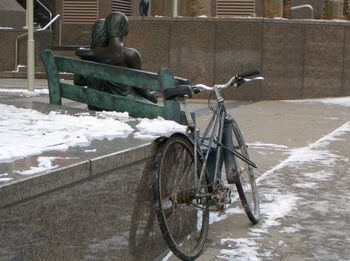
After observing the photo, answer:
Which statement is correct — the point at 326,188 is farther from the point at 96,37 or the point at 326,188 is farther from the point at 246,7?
the point at 246,7

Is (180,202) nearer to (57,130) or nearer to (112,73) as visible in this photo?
(57,130)

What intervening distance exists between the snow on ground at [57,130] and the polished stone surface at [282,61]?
31.9ft

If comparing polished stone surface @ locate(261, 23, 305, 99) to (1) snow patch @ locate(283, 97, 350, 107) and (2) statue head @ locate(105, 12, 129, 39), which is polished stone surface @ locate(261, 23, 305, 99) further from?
(2) statue head @ locate(105, 12, 129, 39)

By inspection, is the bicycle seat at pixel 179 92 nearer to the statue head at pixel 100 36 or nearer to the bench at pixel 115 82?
the bench at pixel 115 82

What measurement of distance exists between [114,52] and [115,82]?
22.6 inches

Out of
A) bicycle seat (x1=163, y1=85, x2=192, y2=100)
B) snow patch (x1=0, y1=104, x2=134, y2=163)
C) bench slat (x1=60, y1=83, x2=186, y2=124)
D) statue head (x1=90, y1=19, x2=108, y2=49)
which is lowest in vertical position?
snow patch (x1=0, y1=104, x2=134, y2=163)

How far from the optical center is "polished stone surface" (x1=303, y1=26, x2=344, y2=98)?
619 inches

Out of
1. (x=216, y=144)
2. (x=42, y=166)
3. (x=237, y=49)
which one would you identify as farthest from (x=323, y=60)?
(x=42, y=166)

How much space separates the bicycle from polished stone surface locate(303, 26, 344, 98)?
10.7m

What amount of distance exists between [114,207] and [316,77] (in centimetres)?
1262

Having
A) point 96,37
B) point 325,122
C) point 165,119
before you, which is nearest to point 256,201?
point 165,119

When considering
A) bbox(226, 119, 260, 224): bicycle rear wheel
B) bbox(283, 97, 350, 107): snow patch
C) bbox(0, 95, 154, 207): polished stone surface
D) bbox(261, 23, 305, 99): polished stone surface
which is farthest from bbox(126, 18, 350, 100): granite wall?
bbox(0, 95, 154, 207): polished stone surface

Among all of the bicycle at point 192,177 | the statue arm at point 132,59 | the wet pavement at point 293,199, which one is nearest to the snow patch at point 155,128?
the bicycle at point 192,177

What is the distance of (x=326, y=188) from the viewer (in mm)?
6812
